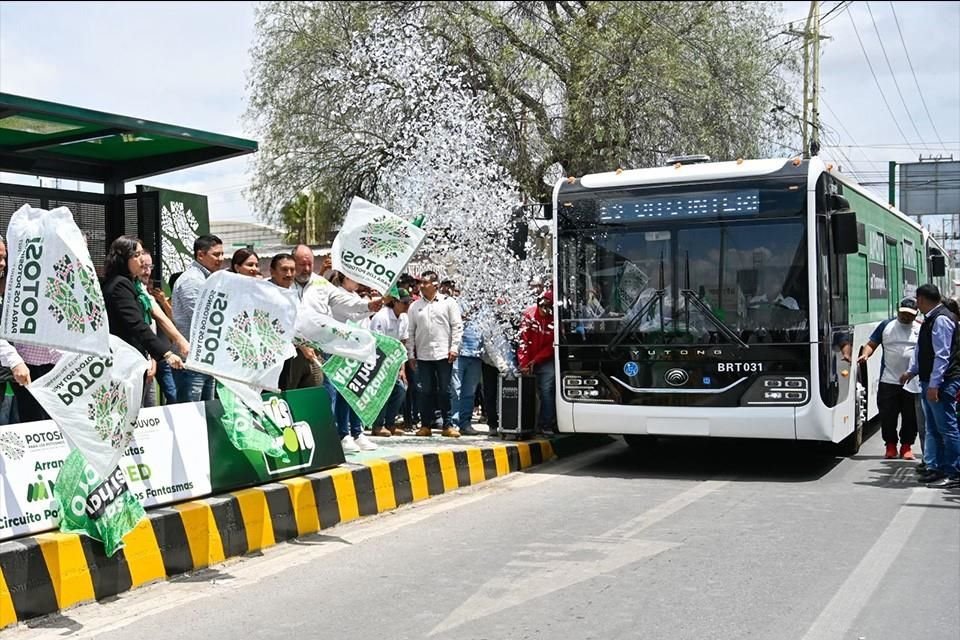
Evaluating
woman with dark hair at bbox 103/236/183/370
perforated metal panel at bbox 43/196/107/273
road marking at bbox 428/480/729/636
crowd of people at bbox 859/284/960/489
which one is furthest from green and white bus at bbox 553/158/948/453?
perforated metal panel at bbox 43/196/107/273

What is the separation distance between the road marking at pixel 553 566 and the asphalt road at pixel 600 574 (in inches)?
0.8

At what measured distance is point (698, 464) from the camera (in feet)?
36.6

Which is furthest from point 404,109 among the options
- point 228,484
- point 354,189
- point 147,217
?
point 228,484

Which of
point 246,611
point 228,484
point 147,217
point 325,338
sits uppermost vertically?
point 147,217

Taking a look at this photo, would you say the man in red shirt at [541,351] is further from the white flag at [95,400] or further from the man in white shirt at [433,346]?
the white flag at [95,400]

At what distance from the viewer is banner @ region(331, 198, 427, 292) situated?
843 cm

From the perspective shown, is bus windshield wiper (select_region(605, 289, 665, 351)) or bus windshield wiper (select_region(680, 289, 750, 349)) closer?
bus windshield wiper (select_region(680, 289, 750, 349))

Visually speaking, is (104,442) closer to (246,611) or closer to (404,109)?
(246,611)

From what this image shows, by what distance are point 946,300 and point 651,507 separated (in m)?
3.77

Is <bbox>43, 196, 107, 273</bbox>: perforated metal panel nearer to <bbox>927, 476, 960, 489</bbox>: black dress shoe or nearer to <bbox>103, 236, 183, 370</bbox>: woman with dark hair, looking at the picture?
<bbox>103, 236, 183, 370</bbox>: woman with dark hair

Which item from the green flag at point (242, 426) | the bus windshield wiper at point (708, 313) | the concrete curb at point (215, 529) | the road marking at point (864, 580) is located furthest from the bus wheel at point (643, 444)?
the green flag at point (242, 426)

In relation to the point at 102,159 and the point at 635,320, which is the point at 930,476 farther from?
the point at 102,159

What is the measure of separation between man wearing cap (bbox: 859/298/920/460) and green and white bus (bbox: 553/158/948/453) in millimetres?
580

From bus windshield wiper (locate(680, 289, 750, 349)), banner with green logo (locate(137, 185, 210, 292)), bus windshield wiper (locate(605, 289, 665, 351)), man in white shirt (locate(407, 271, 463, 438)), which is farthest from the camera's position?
man in white shirt (locate(407, 271, 463, 438))
